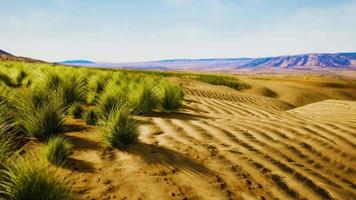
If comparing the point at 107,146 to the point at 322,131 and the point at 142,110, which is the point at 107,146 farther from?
the point at 322,131

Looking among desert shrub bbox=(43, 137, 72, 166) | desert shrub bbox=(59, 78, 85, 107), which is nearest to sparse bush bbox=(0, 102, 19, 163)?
desert shrub bbox=(43, 137, 72, 166)

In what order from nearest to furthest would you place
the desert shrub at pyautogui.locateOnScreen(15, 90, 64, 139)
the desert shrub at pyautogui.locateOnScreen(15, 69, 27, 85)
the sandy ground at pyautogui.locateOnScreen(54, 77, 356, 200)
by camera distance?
the sandy ground at pyautogui.locateOnScreen(54, 77, 356, 200)
the desert shrub at pyautogui.locateOnScreen(15, 90, 64, 139)
the desert shrub at pyautogui.locateOnScreen(15, 69, 27, 85)

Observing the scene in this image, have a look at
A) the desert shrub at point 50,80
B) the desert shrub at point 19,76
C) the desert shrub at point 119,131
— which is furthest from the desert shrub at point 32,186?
the desert shrub at point 19,76

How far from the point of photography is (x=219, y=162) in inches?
139

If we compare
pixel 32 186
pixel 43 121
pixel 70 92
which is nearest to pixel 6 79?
pixel 70 92

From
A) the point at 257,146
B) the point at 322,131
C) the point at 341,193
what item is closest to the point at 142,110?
the point at 257,146

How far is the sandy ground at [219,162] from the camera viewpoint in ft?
9.67

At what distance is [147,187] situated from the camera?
290cm

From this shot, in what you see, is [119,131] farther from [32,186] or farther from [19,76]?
[19,76]

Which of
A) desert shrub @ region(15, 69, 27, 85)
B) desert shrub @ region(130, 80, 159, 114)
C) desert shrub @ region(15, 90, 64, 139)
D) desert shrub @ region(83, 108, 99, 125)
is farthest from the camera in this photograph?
desert shrub @ region(15, 69, 27, 85)

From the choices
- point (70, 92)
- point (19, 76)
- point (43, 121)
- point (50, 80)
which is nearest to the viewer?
point (43, 121)

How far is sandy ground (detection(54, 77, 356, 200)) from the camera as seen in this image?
2.95 meters

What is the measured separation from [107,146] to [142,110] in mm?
1946

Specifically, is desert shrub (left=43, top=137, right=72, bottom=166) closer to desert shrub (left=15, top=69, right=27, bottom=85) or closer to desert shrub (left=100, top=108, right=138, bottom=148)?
desert shrub (left=100, top=108, right=138, bottom=148)
